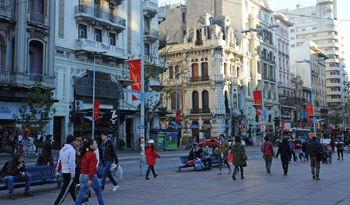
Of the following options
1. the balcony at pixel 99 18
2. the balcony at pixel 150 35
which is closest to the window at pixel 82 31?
the balcony at pixel 99 18

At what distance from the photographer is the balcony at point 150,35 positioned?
42000 mm

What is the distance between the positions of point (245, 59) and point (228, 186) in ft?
177

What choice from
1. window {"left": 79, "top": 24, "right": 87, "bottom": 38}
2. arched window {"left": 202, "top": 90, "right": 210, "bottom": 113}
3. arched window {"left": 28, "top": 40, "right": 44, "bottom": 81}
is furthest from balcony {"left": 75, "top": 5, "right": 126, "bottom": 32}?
arched window {"left": 202, "top": 90, "right": 210, "bottom": 113}

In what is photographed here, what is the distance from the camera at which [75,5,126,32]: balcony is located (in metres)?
34.2

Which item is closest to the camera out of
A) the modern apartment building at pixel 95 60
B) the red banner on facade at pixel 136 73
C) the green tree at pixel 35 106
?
the red banner on facade at pixel 136 73

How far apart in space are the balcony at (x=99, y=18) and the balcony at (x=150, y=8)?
14.0ft

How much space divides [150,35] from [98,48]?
844cm

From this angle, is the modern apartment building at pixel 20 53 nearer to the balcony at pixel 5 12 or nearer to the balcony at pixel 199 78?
the balcony at pixel 5 12

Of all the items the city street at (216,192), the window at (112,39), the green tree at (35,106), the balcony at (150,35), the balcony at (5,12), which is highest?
the balcony at (150,35)

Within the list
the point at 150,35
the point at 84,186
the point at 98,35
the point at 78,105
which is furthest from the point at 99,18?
the point at 84,186

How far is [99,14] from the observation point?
36250 millimetres

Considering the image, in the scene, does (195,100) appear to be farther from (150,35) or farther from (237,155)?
(237,155)

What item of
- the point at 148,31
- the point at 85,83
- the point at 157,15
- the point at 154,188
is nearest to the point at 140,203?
the point at 154,188

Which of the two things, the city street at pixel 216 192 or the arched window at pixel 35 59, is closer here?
the city street at pixel 216 192
